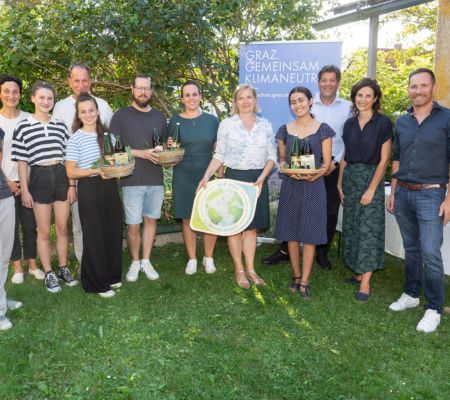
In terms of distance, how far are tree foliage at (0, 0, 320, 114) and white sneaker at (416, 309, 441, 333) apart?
359cm

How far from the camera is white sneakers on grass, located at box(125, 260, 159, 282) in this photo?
460cm

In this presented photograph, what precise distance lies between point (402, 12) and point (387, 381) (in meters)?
9.82

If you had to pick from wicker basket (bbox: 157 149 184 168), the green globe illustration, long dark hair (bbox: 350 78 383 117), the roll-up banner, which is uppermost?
the roll-up banner

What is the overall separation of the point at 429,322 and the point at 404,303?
1.28ft

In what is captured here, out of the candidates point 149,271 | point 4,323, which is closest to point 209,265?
point 149,271

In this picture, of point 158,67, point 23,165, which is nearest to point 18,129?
point 23,165

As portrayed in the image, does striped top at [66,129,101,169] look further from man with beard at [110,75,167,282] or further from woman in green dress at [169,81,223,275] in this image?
woman in green dress at [169,81,223,275]

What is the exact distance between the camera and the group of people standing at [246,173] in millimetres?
3510

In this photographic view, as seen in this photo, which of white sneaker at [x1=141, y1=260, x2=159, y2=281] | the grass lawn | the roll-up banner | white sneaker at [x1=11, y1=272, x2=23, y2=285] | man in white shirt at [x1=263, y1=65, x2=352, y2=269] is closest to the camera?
the grass lawn

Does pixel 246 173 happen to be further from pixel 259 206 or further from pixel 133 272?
pixel 133 272

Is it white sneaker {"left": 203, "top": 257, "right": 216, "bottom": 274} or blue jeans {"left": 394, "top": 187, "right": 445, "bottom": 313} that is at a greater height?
blue jeans {"left": 394, "top": 187, "right": 445, "bottom": 313}

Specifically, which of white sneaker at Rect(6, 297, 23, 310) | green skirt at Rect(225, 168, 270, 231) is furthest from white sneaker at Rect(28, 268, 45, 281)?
green skirt at Rect(225, 168, 270, 231)

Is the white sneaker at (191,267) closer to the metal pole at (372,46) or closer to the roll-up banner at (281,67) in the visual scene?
the roll-up banner at (281,67)

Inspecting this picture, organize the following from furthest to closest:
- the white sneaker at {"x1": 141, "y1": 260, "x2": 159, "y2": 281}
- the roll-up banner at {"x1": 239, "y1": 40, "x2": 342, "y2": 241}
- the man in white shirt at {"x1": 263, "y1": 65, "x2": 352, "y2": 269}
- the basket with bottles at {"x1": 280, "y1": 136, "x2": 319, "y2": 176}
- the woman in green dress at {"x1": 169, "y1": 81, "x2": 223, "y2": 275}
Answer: the roll-up banner at {"x1": 239, "y1": 40, "x2": 342, "y2": 241}, the white sneaker at {"x1": 141, "y1": 260, "x2": 159, "y2": 281}, the man in white shirt at {"x1": 263, "y1": 65, "x2": 352, "y2": 269}, the woman in green dress at {"x1": 169, "y1": 81, "x2": 223, "y2": 275}, the basket with bottles at {"x1": 280, "y1": 136, "x2": 319, "y2": 176}
